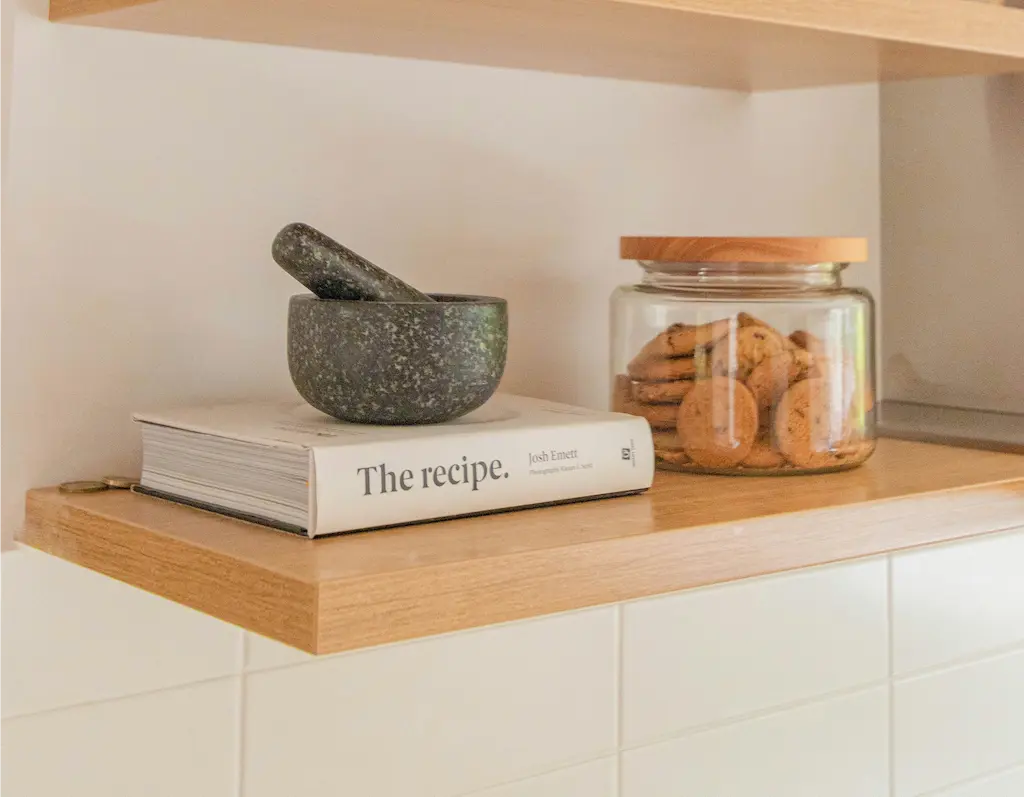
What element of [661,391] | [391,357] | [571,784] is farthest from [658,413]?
[571,784]

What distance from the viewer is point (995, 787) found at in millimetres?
1235

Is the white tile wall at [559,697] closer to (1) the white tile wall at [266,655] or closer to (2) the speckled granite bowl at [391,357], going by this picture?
(1) the white tile wall at [266,655]

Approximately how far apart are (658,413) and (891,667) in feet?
1.65

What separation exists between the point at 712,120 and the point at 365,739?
0.57 metres

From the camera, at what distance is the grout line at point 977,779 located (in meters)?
1.19

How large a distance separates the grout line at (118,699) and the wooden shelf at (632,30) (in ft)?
1.33

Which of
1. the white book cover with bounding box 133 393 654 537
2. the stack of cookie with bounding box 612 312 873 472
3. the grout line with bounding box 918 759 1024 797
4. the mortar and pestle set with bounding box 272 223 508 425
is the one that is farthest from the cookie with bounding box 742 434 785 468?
the grout line with bounding box 918 759 1024 797

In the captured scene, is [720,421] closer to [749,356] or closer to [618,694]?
[749,356]

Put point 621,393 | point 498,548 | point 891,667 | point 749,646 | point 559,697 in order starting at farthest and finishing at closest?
1. point 891,667
2. point 749,646
3. point 559,697
4. point 621,393
5. point 498,548

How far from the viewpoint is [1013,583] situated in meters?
1.21

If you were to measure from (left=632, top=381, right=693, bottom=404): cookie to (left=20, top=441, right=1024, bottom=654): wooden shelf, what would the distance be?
5cm

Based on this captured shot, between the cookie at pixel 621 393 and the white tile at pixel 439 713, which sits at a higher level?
the cookie at pixel 621 393

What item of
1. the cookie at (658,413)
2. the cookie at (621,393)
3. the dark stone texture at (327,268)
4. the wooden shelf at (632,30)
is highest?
the wooden shelf at (632,30)

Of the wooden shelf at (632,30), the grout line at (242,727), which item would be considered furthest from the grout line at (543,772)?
the wooden shelf at (632,30)
